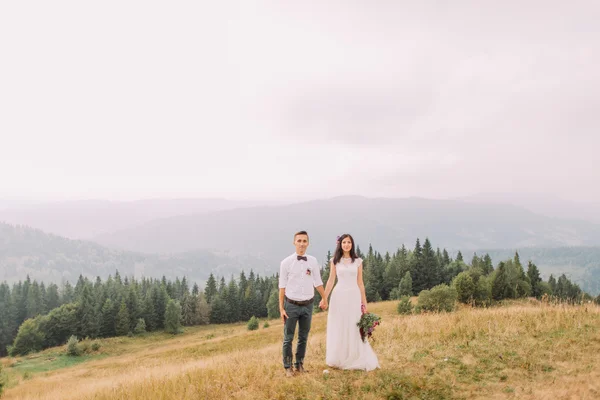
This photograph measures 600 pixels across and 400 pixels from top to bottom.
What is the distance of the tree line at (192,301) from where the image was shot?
74625 mm

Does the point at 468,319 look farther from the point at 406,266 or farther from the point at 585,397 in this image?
the point at 406,266

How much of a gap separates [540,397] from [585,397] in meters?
0.78

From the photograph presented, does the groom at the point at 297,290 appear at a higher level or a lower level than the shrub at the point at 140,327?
higher

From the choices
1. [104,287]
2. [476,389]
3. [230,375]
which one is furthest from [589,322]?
[104,287]

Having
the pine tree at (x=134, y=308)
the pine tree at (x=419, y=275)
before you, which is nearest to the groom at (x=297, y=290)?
the pine tree at (x=419, y=275)

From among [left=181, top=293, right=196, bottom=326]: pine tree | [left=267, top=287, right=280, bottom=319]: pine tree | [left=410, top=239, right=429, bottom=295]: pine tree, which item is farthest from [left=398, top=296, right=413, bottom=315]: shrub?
[left=181, top=293, right=196, bottom=326]: pine tree

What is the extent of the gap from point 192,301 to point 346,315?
321 ft

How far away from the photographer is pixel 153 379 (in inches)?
388

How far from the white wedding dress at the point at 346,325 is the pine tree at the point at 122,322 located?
293 feet

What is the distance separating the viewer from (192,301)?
9788 centimetres

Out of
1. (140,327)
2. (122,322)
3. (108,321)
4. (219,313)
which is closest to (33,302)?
(108,321)

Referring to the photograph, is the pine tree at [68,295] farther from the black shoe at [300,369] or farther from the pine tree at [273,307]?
the black shoe at [300,369]

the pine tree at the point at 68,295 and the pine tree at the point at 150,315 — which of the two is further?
the pine tree at the point at 68,295

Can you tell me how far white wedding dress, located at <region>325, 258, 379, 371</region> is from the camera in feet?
30.1
